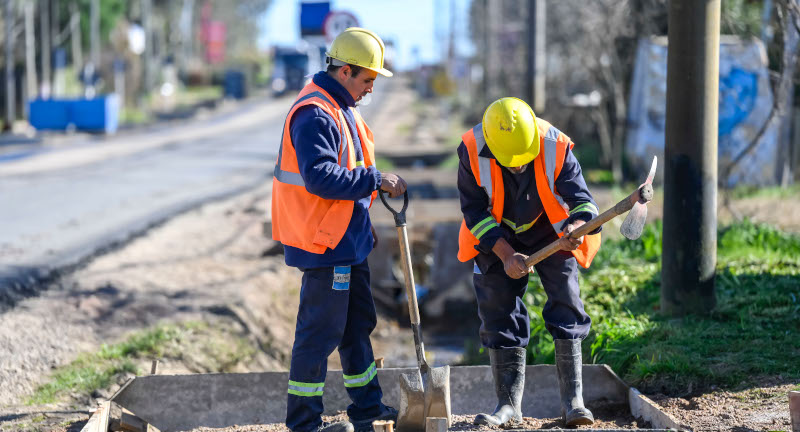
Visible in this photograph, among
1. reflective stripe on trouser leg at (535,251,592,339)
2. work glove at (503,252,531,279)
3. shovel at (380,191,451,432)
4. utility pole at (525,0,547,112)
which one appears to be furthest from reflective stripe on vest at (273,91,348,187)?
utility pole at (525,0,547,112)

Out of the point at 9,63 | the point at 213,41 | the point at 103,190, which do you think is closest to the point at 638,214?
the point at 103,190

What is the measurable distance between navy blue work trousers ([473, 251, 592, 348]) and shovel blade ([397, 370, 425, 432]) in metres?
0.47

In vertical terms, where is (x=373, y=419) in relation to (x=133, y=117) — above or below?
above

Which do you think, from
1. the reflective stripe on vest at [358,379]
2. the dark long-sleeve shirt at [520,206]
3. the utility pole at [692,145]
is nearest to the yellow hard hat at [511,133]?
the dark long-sleeve shirt at [520,206]

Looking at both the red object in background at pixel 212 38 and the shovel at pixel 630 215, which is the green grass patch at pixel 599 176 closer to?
the shovel at pixel 630 215

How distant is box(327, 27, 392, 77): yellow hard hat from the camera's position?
4.34 metres

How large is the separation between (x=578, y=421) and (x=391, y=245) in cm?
728

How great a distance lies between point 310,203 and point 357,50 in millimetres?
740

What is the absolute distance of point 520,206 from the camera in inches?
178

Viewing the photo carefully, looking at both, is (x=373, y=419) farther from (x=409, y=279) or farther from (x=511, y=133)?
(x=511, y=133)

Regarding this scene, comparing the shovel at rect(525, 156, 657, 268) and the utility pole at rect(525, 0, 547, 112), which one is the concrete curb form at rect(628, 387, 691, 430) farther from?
the utility pole at rect(525, 0, 547, 112)

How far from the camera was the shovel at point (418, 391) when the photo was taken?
4324 mm

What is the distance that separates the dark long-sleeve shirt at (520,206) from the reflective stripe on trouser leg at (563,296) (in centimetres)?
13

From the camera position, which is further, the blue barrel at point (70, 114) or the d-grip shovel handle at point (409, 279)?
the blue barrel at point (70, 114)
